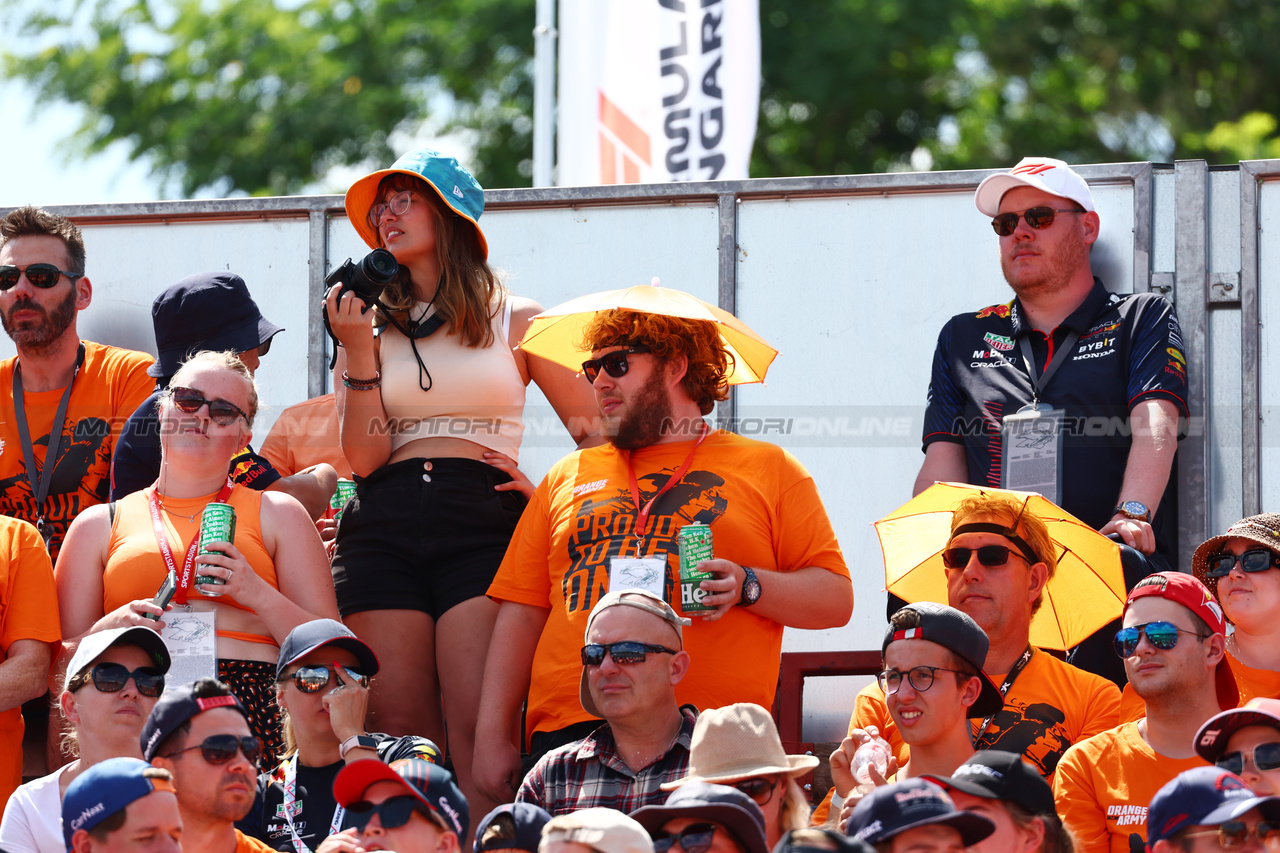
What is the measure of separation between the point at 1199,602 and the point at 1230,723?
0.58 m

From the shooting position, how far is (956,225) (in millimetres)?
5836

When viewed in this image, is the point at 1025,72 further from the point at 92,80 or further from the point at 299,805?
the point at 299,805

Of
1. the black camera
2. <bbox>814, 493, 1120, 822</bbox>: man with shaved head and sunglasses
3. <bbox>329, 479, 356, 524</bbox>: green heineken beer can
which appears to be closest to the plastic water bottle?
<bbox>814, 493, 1120, 822</bbox>: man with shaved head and sunglasses

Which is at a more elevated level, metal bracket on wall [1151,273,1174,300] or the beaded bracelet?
metal bracket on wall [1151,273,1174,300]

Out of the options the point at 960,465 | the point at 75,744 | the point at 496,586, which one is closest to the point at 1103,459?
the point at 960,465

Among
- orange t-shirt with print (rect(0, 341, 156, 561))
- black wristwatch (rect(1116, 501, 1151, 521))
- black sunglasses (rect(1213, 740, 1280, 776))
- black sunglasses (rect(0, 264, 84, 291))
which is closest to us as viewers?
black sunglasses (rect(1213, 740, 1280, 776))

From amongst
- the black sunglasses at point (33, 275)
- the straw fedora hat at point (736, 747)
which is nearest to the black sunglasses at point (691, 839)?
the straw fedora hat at point (736, 747)

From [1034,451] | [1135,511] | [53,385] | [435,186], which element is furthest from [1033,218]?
[53,385]

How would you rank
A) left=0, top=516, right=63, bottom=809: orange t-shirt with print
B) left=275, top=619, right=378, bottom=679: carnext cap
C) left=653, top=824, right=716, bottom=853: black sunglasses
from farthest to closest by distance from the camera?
left=0, top=516, right=63, bottom=809: orange t-shirt with print, left=275, top=619, right=378, bottom=679: carnext cap, left=653, top=824, right=716, bottom=853: black sunglasses

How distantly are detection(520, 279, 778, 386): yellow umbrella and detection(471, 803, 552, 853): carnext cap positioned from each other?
5.64 ft

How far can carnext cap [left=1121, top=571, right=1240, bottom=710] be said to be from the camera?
420 cm

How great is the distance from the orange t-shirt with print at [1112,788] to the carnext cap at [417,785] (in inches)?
58.1

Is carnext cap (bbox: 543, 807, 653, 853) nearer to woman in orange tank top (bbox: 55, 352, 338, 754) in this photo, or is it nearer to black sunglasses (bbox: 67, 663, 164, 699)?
black sunglasses (bbox: 67, 663, 164, 699)

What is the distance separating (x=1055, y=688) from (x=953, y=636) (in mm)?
468
